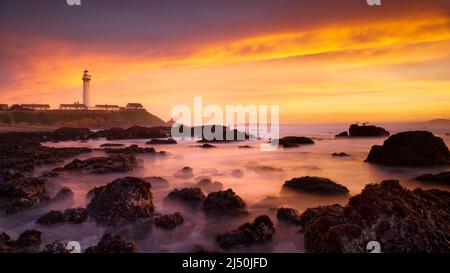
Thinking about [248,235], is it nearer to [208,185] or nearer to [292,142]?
[208,185]

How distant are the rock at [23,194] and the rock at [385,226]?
7.57m

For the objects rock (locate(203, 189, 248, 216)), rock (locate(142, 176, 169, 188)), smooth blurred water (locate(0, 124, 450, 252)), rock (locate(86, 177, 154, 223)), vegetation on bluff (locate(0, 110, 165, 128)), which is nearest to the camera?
smooth blurred water (locate(0, 124, 450, 252))

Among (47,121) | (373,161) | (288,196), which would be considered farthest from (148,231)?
(47,121)

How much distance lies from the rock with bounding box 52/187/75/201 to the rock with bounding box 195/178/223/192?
4299 mm

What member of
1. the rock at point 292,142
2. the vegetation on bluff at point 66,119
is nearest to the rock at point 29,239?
the rock at point 292,142

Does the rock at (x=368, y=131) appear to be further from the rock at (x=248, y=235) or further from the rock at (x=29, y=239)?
the rock at (x=29, y=239)

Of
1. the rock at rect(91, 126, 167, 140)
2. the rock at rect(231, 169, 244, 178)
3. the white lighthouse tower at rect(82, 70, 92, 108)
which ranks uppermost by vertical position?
the white lighthouse tower at rect(82, 70, 92, 108)

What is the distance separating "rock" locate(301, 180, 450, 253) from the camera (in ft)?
16.3

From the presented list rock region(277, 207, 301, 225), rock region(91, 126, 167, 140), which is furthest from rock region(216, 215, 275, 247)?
rock region(91, 126, 167, 140)

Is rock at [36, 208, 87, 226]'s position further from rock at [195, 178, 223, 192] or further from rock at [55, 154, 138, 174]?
Result: rock at [55, 154, 138, 174]

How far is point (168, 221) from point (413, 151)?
554 inches

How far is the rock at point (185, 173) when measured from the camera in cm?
1476
